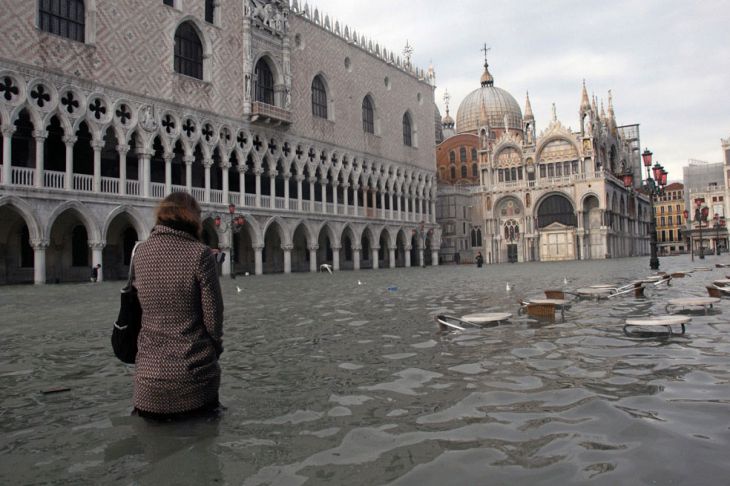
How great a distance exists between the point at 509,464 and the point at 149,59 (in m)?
27.7

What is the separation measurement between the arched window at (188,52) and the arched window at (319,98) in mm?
9767

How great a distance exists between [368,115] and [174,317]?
41746 mm

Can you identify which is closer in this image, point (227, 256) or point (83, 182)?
point (83, 182)

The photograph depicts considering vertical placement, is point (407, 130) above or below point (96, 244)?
above

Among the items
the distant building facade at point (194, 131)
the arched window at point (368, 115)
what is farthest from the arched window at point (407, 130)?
the arched window at point (368, 115)

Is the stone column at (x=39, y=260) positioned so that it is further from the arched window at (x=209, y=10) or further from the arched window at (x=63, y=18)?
the arched window at (x=209, y=10)

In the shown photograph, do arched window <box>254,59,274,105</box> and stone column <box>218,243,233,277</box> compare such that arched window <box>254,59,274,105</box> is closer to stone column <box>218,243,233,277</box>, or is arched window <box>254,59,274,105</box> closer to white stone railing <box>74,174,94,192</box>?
stone column <box>218,243,233,277</box>

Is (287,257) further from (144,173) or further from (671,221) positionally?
(671,221)

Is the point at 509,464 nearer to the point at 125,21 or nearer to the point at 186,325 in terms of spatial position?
the point at 186,325

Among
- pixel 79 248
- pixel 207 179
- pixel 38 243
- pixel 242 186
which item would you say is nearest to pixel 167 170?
pixel 207 179

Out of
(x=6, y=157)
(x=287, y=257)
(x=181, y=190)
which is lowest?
(x=287, y=257)

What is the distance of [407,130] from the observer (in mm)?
49125

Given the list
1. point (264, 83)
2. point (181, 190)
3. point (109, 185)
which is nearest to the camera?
point (181, 190)

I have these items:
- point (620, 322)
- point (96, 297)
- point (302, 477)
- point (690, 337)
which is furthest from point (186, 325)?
point (96, 297)
